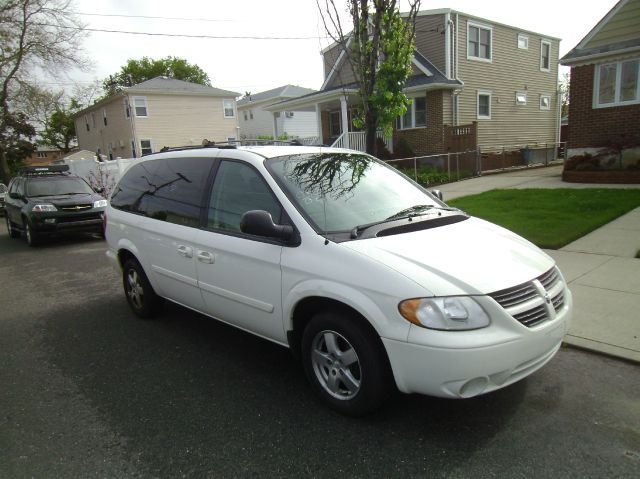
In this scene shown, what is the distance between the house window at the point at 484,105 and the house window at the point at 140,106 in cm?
2160

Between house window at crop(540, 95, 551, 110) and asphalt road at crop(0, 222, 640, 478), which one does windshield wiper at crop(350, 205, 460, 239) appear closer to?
asphalt road at crop(0, 222, 640, 478)

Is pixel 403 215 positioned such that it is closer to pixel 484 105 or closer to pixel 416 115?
pixel 416 115

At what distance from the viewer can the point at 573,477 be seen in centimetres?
246

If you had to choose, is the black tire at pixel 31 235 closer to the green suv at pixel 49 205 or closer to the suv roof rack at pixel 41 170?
the green suv at pixel 49 205

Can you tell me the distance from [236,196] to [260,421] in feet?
5.65

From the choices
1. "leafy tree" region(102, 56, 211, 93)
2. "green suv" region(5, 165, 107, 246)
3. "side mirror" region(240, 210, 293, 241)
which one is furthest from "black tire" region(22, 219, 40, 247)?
"leafy tree" region(102, 56, 211, 93)

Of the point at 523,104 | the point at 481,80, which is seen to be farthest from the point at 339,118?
the point at 523,104

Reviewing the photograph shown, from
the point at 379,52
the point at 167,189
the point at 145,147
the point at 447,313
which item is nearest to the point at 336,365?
the point at 447,313

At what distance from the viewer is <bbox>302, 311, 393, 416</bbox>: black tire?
9.32ft

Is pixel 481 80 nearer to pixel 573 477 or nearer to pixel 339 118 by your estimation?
pixel 339 118

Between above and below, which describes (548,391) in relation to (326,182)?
below

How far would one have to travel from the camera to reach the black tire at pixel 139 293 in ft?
16.4

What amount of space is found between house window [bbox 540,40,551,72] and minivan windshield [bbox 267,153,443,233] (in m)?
25.2

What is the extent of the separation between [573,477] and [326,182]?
Result: 2443 mm
